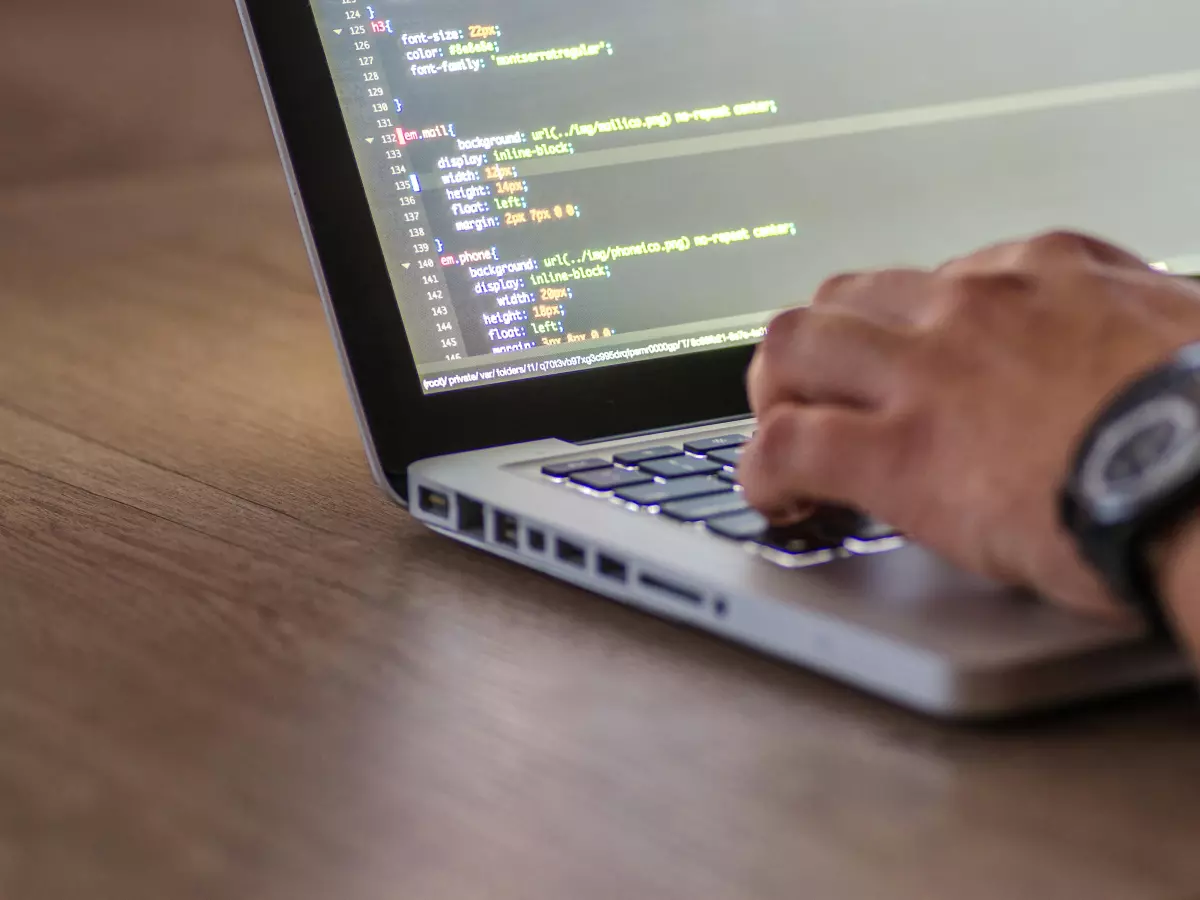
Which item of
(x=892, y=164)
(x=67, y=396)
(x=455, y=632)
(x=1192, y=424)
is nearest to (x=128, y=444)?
(x=67, y=396)

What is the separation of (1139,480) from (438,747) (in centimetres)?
22

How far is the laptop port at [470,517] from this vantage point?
0.58 m

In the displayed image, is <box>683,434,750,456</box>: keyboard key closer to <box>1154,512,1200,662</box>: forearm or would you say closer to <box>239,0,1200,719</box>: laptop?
Answer: <box>239,0,1200,719</box>: laptop

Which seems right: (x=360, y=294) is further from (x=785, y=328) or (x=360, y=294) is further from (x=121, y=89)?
(x=121, y=89)

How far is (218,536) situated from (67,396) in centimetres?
28

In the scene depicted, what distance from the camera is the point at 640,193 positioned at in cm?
67

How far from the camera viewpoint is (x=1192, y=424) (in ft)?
1.32

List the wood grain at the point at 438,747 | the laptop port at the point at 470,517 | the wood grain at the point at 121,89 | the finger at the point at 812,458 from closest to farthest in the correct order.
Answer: the wood grain at the point at 438,747 < the finger at the point at 812,458 < the laptop port at the point at 470,517 < the wood grain at the point at 121,89

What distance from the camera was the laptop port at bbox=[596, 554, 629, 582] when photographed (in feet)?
1.68

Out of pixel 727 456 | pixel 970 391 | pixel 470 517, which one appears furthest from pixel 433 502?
pixel 970 391

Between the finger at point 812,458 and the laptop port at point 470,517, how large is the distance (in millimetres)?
116

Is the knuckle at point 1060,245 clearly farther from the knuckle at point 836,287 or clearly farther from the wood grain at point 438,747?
the wood grain at point 438,747

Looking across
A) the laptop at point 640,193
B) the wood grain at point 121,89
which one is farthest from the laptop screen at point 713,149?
the wood grain at point 121,89

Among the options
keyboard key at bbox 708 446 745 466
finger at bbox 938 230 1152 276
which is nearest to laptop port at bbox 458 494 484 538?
keyboard key at bbox 708 446 745 466
